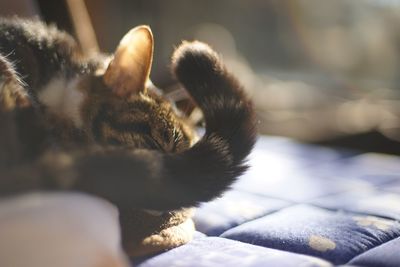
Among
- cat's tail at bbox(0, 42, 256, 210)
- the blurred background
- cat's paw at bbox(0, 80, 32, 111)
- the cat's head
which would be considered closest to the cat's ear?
the cat's head

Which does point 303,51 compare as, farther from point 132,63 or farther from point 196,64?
point 196,64

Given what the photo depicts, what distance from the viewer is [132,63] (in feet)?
3.63

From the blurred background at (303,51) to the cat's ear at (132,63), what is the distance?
1200 millimetres

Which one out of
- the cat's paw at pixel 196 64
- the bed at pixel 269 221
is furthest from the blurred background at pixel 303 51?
the cat's paw at pixel 196 64

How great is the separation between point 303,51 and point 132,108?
2317mm

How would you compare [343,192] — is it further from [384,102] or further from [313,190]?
[384,102]

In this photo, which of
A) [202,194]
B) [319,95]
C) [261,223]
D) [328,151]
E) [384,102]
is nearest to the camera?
[202,194]

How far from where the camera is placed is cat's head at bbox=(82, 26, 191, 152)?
1.01 m

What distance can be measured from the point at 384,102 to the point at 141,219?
218 cm

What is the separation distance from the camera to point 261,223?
111cm

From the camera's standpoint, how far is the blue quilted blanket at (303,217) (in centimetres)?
91

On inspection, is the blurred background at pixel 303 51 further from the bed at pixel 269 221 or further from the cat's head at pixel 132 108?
the cat's head at pixel 132 108

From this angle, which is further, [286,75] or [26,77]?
[286,75]

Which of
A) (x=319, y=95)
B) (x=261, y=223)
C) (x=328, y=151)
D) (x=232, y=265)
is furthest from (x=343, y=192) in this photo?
(x=319, y=95)
